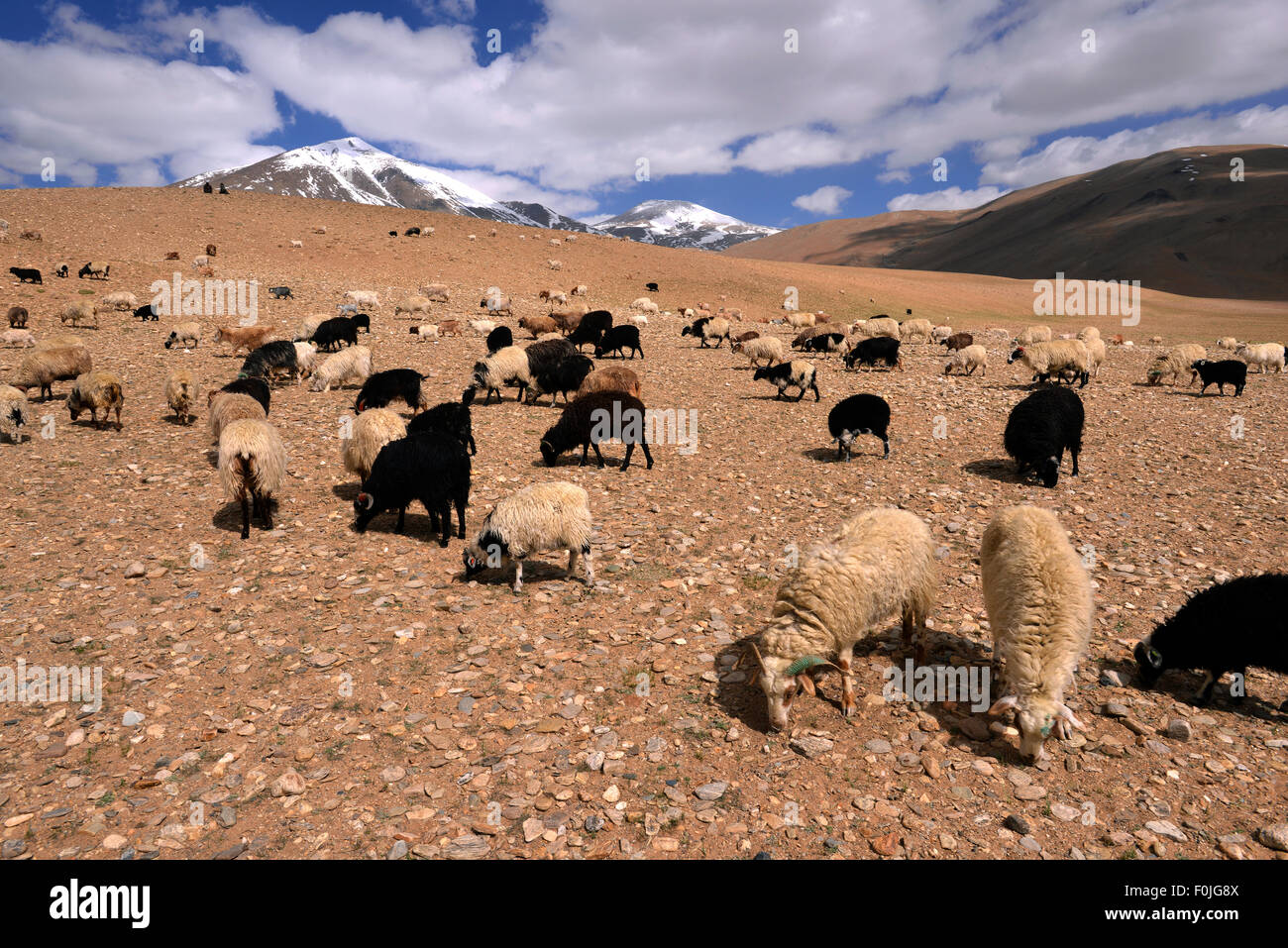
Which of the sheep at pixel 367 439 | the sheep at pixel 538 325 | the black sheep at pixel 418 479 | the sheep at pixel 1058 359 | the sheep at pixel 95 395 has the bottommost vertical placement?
the black sheep at pixel 418 479

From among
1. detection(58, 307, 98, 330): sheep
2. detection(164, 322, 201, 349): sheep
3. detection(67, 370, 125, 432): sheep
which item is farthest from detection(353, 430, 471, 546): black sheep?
detection(58, 307, 98, 330): sheep

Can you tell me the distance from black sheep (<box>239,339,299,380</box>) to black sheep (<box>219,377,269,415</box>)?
153 inches

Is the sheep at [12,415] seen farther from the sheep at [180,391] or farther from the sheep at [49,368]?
the sheep at [49,368]

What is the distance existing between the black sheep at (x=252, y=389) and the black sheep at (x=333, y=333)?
8.19 m

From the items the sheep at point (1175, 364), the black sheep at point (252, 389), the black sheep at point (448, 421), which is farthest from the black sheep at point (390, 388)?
the sheep at point (1175, 364)

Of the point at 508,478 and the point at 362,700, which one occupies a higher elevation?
the point at 508,478

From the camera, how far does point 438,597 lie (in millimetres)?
7773

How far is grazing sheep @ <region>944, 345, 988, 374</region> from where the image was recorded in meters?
22.8

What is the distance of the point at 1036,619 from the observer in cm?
549

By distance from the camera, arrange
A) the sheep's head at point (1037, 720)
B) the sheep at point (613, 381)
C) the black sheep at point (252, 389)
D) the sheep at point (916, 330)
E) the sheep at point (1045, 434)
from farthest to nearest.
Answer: the sheep at point (916, 330), the sheep at point (613, 381), the black sheep at point (252, 389), the sheep at point (1045, 434), the sheep's head at point (1037, 720)

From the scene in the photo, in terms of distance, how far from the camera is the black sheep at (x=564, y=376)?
57.5ft

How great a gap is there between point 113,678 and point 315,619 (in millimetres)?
1889
